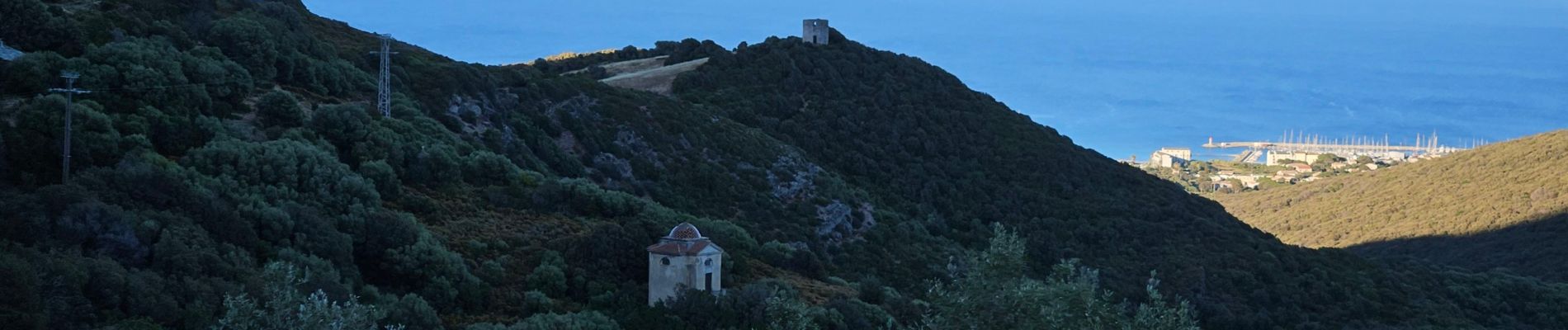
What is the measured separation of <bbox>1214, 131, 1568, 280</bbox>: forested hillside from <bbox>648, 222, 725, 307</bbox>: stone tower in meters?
32.1

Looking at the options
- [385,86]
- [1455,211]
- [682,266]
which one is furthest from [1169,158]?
[682,266]

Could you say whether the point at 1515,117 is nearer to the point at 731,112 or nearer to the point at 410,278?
the point at 731,112

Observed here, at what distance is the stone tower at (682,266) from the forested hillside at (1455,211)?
32.1 meters

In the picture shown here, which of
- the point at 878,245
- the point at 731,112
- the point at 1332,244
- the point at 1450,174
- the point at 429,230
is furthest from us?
the point at 1450,174

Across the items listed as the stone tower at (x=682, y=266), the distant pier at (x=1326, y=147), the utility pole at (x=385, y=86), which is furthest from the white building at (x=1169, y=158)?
the stone tower at (x=682, y=266)

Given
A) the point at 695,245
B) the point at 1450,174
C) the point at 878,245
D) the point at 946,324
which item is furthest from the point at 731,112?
the point at 1450,174

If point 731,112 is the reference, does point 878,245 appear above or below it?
below

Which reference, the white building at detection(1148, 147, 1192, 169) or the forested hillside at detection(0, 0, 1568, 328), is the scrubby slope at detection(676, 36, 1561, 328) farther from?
the white building at detection(1148, 147, 1192, 169)

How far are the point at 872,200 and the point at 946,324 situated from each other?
2512cm

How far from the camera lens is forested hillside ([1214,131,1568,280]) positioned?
51.4m

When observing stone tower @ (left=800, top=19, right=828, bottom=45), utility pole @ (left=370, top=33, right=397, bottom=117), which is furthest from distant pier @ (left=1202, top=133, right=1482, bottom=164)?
utility pole @ (left=370, top=33, right=397, bottom=117)

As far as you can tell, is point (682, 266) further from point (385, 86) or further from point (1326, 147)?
point (1326, 147)

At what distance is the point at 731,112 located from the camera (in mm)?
42750

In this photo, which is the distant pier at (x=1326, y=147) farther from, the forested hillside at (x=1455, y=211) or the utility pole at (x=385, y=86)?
the utility pole at (x=385, y=86)
